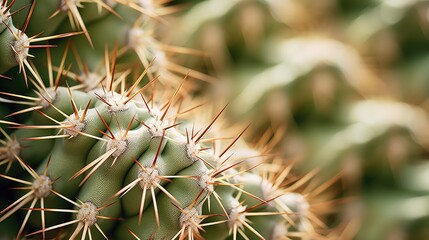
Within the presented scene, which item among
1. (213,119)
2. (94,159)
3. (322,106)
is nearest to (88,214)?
(94,159)

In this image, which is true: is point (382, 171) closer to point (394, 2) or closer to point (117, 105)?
point (394, 2)

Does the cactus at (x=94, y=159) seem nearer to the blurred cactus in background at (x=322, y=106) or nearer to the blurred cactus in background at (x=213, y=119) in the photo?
the blurred cactus in background at (x=213, y=119)

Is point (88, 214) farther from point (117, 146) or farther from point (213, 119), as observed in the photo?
point (213, 119)

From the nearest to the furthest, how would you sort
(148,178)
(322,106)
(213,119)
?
(148,178)
(213,119)
(322,106)

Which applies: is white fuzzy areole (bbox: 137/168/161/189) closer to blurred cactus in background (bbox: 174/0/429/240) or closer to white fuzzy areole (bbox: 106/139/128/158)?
white fuzzy areole (bbox: 106/139/128/158)

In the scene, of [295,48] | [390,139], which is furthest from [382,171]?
[295,48]

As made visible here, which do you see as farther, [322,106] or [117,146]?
[322,106]

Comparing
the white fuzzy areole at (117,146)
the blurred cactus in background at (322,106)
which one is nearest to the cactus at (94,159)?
the white fuzzy areole at (117,146)

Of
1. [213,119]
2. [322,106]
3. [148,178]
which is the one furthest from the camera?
[322,106]
